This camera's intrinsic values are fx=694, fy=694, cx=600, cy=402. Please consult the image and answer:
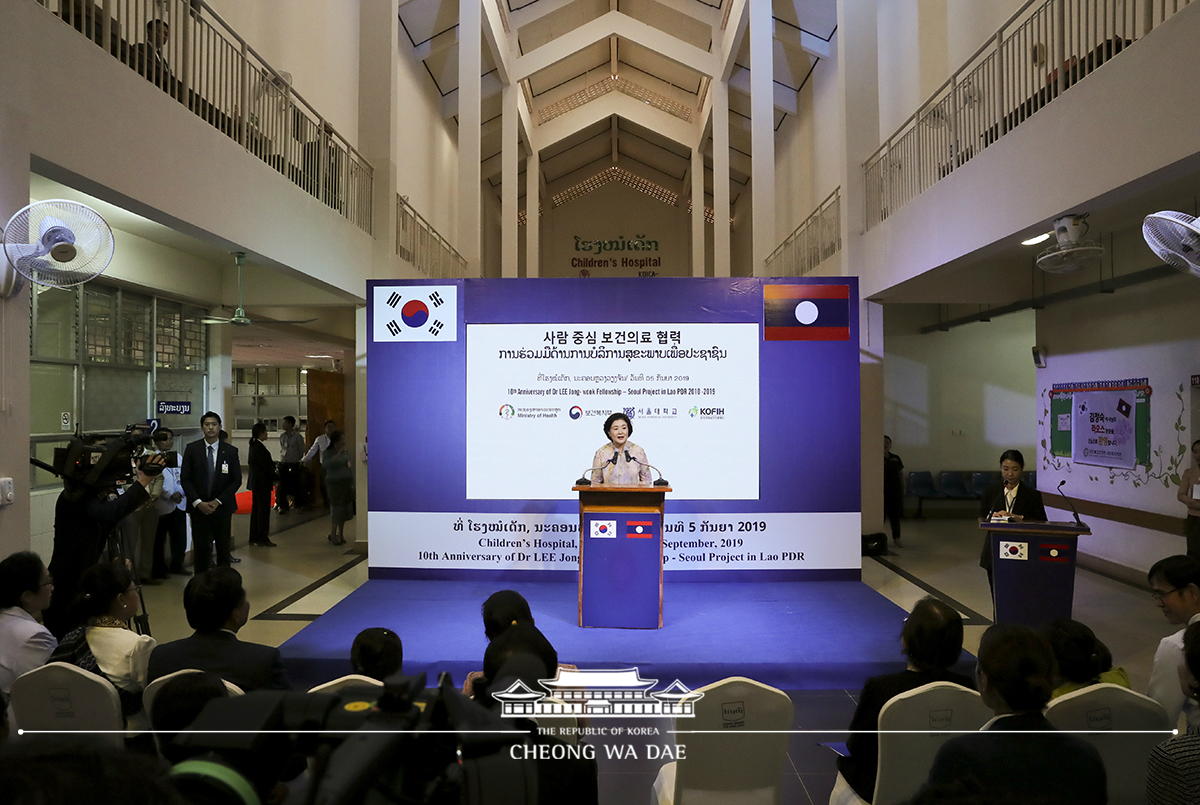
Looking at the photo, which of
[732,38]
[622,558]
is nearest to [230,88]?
[622,558]

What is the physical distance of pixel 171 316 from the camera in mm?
6988

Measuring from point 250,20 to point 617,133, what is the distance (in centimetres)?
1271

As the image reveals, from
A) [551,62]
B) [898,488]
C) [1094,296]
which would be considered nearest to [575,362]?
[898,488]

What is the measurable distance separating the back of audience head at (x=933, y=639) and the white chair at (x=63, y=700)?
6.91 feet

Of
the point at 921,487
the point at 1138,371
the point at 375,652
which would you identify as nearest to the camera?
the point at 375,652

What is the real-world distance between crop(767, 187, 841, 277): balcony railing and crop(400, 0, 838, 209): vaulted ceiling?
127 inches

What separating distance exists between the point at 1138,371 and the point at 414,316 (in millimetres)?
6344

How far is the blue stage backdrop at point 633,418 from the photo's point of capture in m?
5.63

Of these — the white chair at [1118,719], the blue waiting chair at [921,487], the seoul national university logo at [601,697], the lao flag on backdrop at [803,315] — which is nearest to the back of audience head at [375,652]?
the seoul national university logo at [601,697]

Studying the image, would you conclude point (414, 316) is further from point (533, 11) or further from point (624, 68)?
point (624, 68)

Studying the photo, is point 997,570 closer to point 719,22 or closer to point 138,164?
point 138,164

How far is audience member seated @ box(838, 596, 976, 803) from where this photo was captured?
1.77 metres

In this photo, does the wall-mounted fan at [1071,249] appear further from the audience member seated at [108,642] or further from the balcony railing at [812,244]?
the audience member seated at [108,642]

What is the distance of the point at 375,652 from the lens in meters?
1.92
